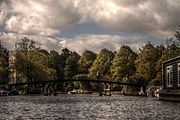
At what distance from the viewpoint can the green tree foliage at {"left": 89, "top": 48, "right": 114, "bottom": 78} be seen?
109 meters

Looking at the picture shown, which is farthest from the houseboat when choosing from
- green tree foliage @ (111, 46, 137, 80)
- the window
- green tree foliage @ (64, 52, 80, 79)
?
green tree foliage @ (64, 52, 80, 79)

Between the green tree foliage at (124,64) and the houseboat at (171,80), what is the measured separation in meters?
47.7

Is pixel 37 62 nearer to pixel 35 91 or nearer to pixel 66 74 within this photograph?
pixel 35 91

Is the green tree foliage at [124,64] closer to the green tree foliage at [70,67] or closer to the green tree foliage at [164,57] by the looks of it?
the green tree foliage at [164,57]

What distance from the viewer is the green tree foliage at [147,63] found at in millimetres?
80188

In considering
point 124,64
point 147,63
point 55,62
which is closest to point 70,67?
point 55,62

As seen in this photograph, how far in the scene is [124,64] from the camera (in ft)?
318

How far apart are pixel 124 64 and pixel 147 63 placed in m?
16.6

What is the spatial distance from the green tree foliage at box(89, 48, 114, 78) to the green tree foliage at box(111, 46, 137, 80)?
8.58 metres

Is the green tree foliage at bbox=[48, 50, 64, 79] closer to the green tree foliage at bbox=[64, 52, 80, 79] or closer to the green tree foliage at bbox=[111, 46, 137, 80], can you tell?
the green tree foliage at bbox=[64, 52, 80, 79]

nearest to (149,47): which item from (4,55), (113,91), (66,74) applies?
(113,91)


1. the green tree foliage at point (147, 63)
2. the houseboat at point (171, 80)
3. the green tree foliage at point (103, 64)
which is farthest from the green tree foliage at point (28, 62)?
the houseboat at point (171, 80)

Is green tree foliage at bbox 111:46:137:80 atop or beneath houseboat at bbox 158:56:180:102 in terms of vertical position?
atop

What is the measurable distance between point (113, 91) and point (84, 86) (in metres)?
11.3
